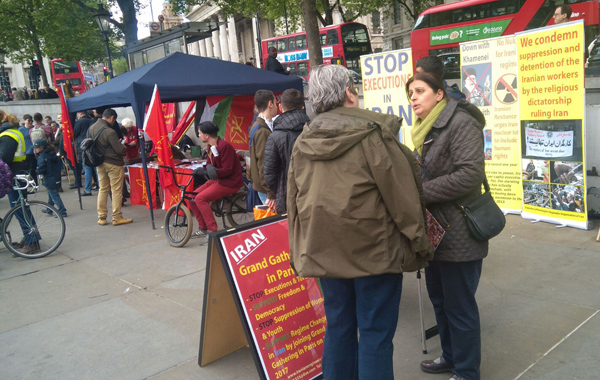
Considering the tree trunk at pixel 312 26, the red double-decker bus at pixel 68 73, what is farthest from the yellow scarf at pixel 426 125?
the red double-decker bus at pixel 68 73

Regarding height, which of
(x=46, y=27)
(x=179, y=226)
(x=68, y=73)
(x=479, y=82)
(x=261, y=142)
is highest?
(x=46, y=27)

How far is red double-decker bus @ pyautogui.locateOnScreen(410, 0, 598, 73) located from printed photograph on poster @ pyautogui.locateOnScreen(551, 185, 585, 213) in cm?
1140

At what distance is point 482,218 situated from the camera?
2781mm

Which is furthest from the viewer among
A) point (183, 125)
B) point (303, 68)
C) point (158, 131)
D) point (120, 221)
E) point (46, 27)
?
point (46, 27)

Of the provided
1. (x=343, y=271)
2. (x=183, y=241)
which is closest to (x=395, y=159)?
(x=343, y=271)

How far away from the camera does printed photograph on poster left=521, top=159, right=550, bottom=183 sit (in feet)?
20.6

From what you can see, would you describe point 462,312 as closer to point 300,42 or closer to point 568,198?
point 568,198

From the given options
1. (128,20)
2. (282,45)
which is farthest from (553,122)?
(282,45)

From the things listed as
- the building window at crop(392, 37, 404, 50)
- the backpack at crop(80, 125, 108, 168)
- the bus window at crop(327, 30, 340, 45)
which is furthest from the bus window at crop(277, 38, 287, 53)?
the backpack at crop(80, 125, 108, 168)

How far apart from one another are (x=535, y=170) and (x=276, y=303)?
4.57 metres

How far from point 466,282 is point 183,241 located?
477 centimetres

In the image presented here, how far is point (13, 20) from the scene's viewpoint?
1133 inches

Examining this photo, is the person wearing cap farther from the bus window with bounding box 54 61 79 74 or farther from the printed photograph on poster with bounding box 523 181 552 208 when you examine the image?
the bus window with bounding box 54 61 79 74

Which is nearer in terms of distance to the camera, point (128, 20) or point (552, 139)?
point (552, 139)
